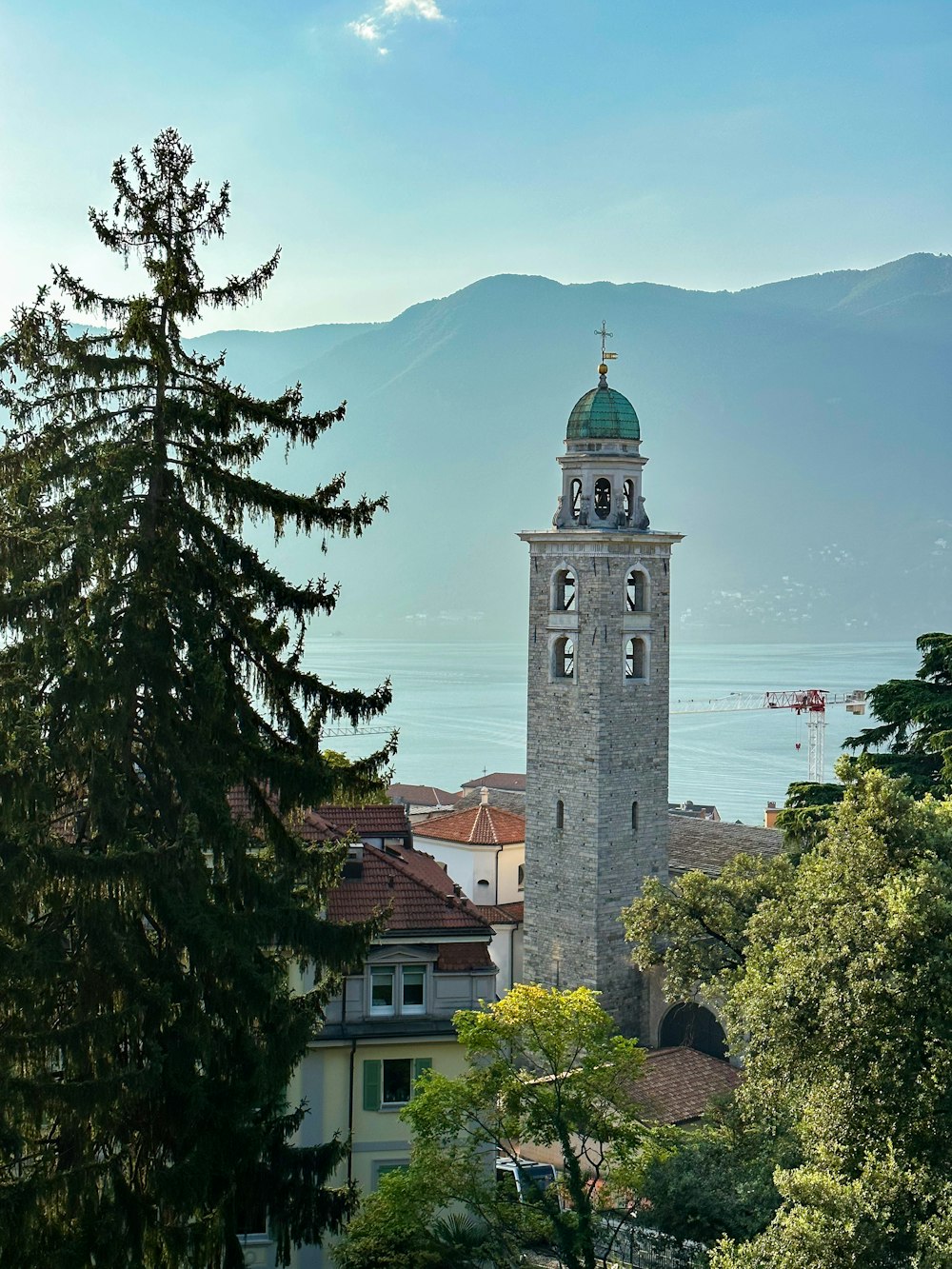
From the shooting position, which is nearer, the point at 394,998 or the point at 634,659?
the point at 394,998

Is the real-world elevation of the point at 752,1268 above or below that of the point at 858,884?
below

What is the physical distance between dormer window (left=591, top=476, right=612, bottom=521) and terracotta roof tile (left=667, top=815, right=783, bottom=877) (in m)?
8.46

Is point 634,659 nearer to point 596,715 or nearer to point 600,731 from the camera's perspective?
point 596,715

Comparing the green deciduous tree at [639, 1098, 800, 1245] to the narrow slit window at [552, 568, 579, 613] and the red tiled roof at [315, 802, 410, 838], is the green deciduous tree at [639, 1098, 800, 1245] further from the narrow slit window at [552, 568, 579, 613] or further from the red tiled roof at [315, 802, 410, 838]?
the narrow slit window at [552, 568, 579, 613]

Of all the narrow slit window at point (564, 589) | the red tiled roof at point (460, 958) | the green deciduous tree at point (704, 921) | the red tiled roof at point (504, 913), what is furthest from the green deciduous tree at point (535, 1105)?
the red tiled roof at point (504, 913)

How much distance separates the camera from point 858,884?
14172 mm

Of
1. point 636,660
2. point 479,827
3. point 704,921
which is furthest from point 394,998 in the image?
point 479,827

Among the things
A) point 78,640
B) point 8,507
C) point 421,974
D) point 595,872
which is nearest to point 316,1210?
point 78,640

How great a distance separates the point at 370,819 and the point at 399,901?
527 centimetres

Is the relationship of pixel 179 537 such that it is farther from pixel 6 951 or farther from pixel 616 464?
pixel 616 464

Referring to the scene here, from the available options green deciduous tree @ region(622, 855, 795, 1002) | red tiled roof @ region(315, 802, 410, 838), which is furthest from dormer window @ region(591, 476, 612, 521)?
green deciduous tree @ region(622, 855, 795, 1002)

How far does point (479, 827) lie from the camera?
141ft

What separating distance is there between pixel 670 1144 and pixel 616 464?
20.4m

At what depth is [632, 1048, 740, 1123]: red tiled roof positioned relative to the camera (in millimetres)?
25953
